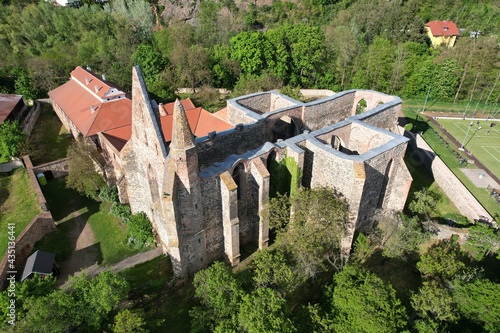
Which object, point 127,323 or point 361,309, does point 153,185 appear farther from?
point 361,309

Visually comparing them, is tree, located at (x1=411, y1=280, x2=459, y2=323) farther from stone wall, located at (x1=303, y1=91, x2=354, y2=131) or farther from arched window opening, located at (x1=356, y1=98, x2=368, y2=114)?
arched window opening, located at (x1=356, y1=98, x2=368, y2=114)

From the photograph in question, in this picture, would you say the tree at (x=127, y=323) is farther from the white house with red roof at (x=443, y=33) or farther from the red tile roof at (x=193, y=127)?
the white house with red roof at (x=443, y=33)

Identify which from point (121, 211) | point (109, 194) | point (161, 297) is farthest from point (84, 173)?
point (161, 297)

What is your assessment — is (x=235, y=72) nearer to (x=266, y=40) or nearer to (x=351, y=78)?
(x=266, y=40)

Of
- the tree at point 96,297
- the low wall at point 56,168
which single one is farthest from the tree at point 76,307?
the low wall at point 56,168

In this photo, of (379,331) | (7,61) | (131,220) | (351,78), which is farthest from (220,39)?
(379,331)
